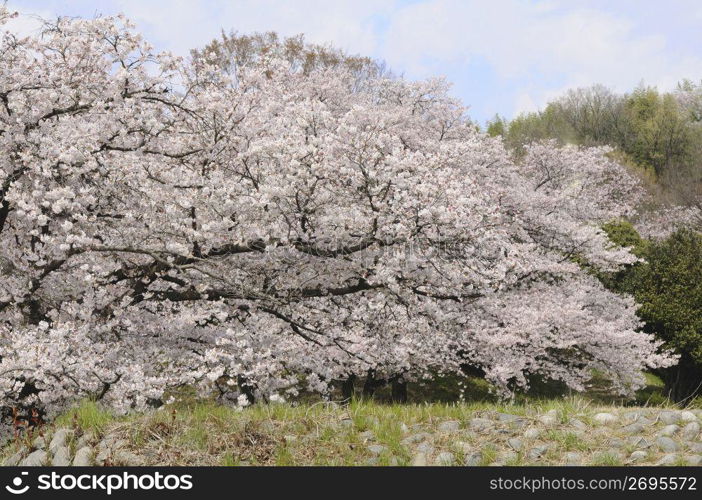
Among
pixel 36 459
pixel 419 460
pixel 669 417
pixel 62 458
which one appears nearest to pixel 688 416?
pixel 669 417

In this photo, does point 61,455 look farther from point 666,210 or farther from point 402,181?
point 666,210

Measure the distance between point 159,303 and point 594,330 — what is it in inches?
504

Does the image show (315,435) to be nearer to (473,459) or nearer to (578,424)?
(473,459)

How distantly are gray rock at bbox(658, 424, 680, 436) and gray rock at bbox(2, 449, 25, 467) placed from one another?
659cm

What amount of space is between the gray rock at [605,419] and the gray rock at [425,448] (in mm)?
1999

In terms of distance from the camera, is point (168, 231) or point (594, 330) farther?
point (594, 330)

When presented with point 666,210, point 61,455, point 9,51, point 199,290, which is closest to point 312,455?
point 61,455

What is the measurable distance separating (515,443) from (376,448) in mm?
1421

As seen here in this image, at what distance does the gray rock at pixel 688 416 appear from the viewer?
7386 millimetres

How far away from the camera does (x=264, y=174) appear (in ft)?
34.3

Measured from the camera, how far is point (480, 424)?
7.29 meters

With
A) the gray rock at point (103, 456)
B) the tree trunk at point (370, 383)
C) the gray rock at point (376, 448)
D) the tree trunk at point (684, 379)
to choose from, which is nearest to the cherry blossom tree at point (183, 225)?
the gray rock at point (103, 456)
